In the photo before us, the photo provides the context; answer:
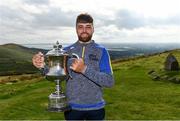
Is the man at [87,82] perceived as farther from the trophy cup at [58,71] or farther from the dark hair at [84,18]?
the trophy cup at [58,71]

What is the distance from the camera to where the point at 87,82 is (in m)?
7.54

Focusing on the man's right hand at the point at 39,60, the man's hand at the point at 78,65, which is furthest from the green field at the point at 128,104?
the man's hand at the point at 78,65

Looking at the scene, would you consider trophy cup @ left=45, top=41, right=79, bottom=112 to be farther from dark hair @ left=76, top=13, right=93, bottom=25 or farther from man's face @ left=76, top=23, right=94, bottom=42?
dark hair @ left=76, top=13, right=93, bottom=25

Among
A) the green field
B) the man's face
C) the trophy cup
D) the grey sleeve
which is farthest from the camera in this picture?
the green field

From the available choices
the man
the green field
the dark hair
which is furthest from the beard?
the green field

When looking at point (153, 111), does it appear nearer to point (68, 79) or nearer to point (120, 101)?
point (120, 101)

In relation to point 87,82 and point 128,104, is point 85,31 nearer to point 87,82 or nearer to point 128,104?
point 87,82

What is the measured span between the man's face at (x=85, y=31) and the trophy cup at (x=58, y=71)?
431 millimetres

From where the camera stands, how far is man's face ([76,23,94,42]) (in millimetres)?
7566

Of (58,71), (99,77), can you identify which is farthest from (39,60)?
(99,77)

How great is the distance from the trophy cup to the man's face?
0.43 metres

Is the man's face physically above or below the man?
above

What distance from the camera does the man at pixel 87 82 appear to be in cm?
752

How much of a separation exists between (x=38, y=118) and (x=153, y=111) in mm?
6247
